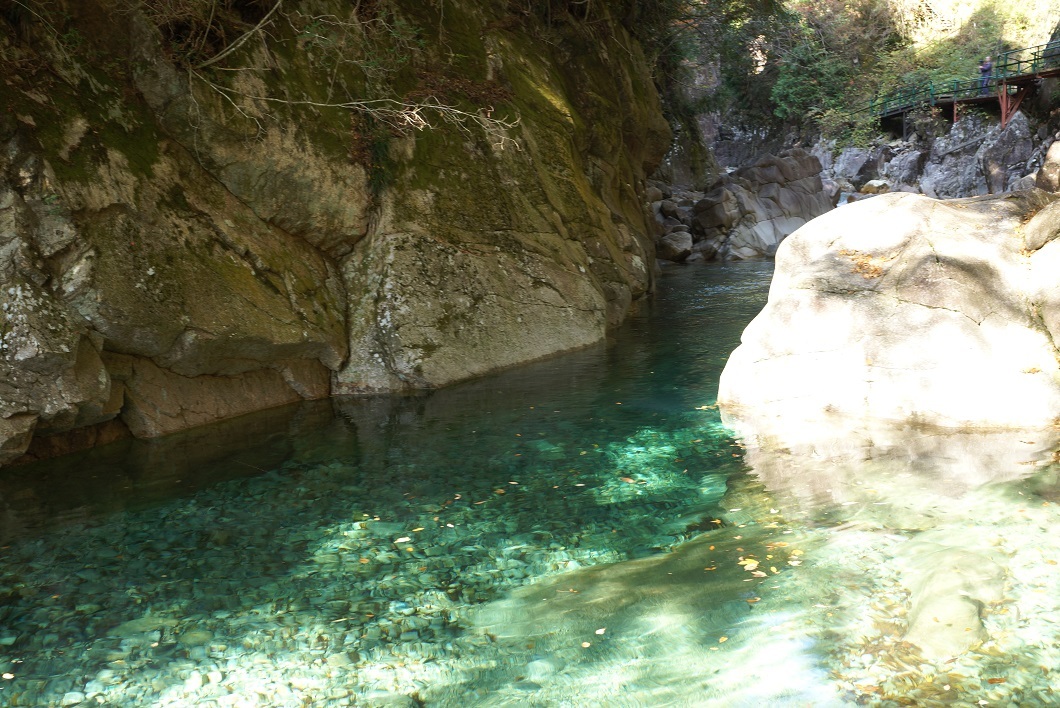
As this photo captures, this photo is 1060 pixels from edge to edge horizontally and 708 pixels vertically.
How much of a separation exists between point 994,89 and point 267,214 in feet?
118

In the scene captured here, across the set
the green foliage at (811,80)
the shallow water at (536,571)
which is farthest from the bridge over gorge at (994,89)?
the shallow water at (536,571)

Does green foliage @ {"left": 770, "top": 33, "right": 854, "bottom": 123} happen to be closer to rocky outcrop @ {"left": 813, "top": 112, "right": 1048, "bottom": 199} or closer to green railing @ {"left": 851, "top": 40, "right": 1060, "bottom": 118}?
green railing @ {"left": 851, "top": 40, "right": 1060, "bottom": 118}

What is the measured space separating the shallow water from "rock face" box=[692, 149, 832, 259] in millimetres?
20616

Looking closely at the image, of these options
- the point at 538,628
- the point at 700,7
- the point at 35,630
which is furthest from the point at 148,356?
the point at 700,7

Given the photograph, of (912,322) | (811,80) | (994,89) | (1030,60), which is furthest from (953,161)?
(912,322)

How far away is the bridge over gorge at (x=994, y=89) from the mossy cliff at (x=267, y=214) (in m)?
29.2

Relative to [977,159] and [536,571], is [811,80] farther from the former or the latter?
[536,571]

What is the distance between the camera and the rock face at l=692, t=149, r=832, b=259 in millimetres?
27344

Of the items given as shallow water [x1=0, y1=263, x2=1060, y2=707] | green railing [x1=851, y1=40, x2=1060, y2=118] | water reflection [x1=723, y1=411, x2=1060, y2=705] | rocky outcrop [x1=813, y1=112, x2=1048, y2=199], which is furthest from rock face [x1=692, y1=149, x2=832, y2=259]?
water reflection [x1=723, y1=411, x2=1060, y2=705]

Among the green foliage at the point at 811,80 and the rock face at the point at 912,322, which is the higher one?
the green foliage at the point at 811,80

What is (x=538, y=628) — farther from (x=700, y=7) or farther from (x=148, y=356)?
(x=700, y=7)

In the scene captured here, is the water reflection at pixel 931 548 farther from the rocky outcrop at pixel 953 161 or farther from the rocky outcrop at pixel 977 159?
the rocky outcrop at pixel 977 159

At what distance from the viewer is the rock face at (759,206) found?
2734cm

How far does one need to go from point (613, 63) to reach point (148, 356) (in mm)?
Answer: 12386
